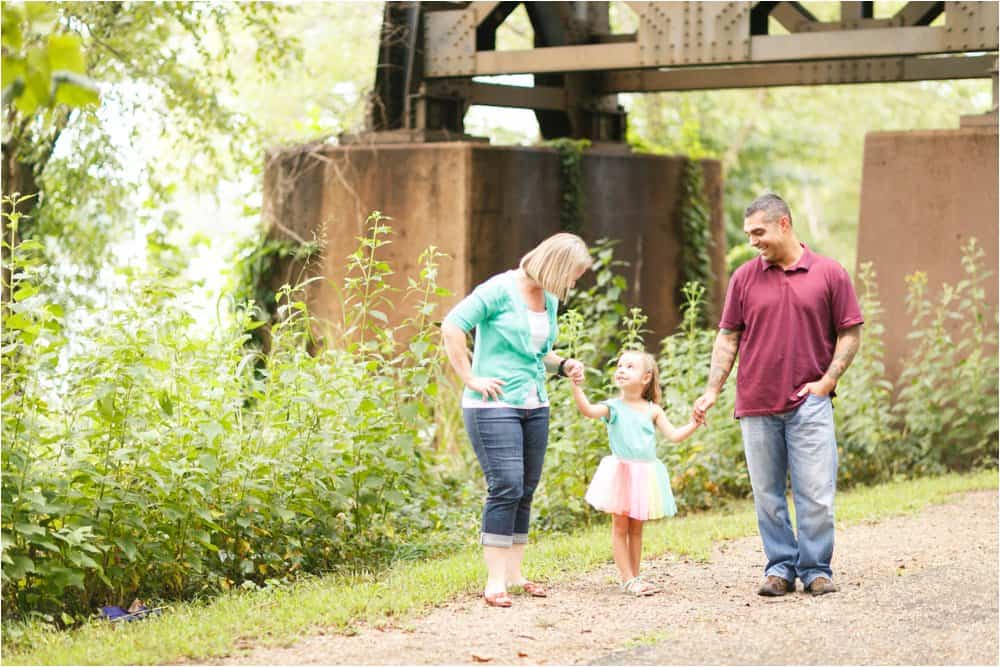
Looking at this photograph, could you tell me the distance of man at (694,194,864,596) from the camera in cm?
676

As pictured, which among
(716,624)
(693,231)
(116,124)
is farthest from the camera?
(693,231)

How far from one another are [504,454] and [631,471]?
76cm

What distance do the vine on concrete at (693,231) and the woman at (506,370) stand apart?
8994mm

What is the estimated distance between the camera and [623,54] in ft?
42.8

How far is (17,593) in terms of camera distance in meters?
6.52

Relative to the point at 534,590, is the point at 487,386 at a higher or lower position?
higher

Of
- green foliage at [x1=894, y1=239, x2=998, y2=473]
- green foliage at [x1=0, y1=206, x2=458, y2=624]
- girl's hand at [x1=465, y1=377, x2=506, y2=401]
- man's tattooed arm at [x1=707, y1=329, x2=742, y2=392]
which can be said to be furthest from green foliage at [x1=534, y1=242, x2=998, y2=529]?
girl's hand at [x1=465, y1=377, x2=506, y2=401]

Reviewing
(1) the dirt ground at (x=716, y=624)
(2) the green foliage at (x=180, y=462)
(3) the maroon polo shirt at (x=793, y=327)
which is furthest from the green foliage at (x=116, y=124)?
(1) the dirt ground at (x=716, y=624)

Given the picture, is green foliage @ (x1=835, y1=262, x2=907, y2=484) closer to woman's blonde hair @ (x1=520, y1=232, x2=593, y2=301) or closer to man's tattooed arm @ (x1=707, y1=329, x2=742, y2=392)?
man's tattooed arm @ (x1=707, y1=329, x2=742, y2=392)


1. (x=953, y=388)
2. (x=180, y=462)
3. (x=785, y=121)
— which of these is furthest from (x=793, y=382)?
(x=785, y=121)

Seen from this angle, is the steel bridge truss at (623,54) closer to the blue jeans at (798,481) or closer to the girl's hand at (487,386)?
the blue jeans at (798,481)

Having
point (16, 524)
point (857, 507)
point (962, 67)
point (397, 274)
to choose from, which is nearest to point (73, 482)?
point (16, 524)

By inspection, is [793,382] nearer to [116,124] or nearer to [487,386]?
[487,386]

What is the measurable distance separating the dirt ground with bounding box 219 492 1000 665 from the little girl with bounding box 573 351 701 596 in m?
0.25
